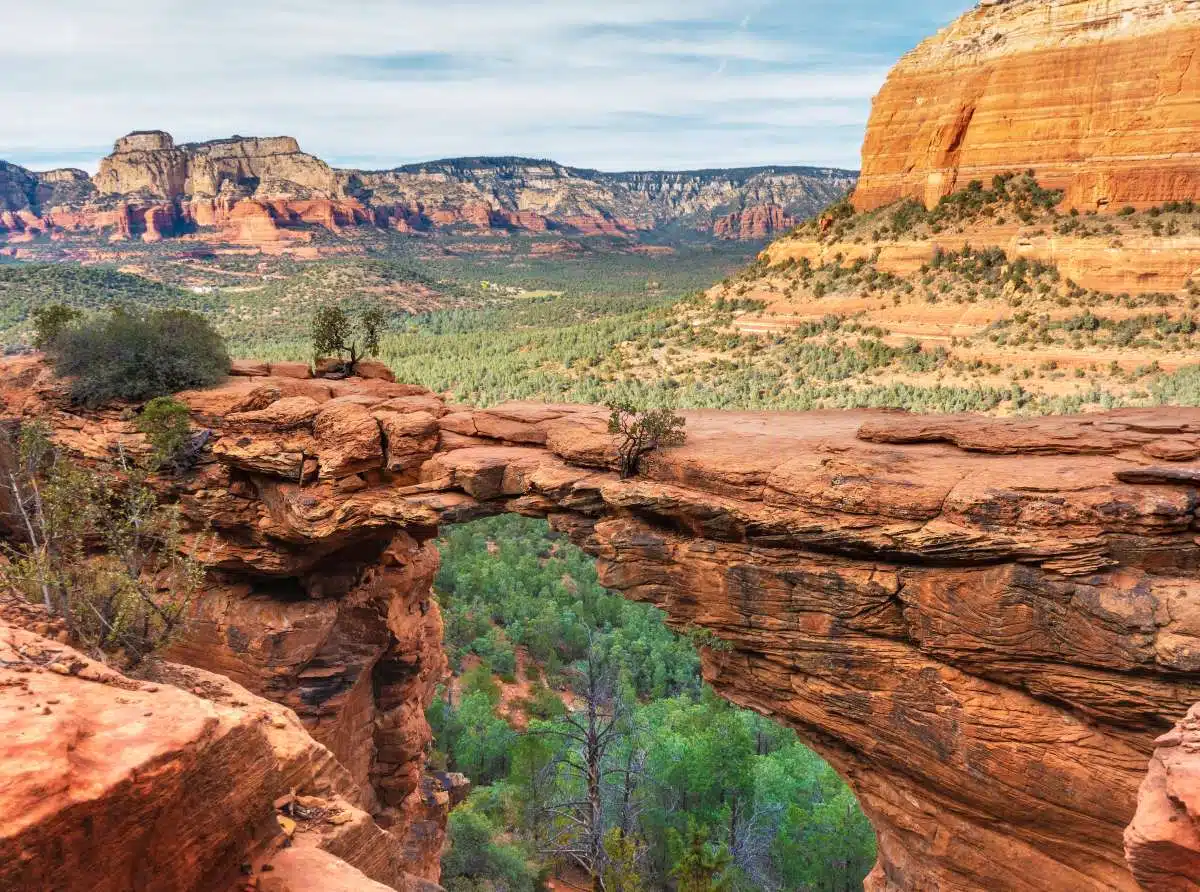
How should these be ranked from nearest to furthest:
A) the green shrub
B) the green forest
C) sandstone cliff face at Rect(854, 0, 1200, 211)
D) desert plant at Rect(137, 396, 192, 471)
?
desert plant at Rect(137, 396, 192, 471)
the green shrub
the green forest
sandstone cliff face at Rect(854, 0, 1200, 211)

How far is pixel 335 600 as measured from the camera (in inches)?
687

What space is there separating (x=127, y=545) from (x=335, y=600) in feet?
15.2

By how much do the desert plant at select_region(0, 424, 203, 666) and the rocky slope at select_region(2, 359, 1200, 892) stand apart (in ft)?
4.51

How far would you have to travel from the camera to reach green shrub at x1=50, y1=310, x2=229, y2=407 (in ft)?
54.3

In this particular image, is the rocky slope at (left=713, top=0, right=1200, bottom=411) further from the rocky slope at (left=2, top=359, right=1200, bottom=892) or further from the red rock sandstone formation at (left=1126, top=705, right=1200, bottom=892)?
the red rock sandstone formation at (left=1126, top=705, right=1200, bottom=892)

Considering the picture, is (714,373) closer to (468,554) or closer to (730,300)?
(730,300)

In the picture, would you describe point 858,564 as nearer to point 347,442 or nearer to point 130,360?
point 347,442

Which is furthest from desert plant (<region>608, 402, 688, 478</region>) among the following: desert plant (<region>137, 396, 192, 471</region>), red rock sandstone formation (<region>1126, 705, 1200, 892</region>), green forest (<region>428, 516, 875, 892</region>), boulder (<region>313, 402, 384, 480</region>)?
desert plant (<region>137, 396, 192, 471</region>)

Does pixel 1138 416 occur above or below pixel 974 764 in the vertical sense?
above

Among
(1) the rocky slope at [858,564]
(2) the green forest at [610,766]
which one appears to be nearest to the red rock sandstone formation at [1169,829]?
(1) the rocky slope at [858,564]

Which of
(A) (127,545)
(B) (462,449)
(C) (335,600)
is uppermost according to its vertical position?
(B) (462,449)

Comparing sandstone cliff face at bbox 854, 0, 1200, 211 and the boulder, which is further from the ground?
sandstone cliff face at bbox 854, 0, 1200, 211

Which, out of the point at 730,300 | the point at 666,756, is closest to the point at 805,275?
the point at 730,300

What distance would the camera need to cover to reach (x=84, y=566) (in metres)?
12.9
